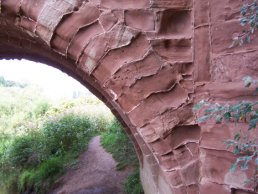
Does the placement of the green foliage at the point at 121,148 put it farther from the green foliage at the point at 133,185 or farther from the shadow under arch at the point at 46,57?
the shadow under arch at the point at 46,57

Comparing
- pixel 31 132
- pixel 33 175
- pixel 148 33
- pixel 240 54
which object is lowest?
pixel 240 54

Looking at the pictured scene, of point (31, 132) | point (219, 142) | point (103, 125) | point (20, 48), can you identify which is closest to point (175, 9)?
point (219, 142)

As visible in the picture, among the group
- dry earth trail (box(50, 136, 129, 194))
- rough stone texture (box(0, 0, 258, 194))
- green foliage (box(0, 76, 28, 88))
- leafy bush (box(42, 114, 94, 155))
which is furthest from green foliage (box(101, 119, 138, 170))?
green foliage (box(0, 76, 28, 88))

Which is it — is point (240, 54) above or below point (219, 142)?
above

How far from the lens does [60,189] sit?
6.64m

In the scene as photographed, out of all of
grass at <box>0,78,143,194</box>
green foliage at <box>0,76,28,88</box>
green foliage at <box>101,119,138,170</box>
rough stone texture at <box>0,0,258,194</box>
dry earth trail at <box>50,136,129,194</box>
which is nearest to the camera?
rough stone texture at <box>0,0,258,194</box>

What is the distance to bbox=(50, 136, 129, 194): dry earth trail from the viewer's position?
6.14m

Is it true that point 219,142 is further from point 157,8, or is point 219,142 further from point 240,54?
point 157,8

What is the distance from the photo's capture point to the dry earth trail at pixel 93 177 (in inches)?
242

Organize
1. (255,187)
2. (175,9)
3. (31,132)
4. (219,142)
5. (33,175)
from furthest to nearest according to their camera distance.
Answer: (31,132)
(33,175)
(175,9)
(219,142)
(255,187)

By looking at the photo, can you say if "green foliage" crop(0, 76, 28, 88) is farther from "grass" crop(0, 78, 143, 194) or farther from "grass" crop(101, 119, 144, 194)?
"grass" crop(101, 119, 144, 194)

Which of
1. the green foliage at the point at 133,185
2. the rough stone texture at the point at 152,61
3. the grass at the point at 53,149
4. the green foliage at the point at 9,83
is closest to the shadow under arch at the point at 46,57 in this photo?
the rough stone texture at the point at 152,61

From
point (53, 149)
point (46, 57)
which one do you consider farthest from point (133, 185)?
point (53, 149)

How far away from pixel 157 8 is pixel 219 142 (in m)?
0.78
